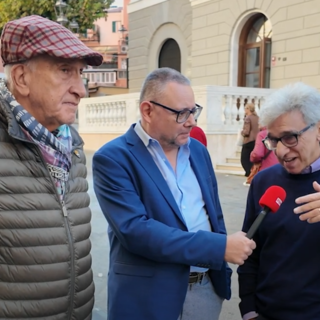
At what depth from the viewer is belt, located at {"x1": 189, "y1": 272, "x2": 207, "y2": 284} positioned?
6.63 ft

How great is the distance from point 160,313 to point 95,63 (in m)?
1.13

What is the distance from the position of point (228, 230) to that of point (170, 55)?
1382 cm

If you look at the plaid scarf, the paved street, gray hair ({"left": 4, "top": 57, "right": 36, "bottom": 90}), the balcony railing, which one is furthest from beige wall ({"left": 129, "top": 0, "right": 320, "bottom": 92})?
the balcony railing

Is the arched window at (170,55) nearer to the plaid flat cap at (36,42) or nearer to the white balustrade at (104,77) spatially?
the plaid flat cap at (36,42)

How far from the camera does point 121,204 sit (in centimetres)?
176

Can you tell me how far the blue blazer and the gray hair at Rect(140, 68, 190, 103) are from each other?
24 cm

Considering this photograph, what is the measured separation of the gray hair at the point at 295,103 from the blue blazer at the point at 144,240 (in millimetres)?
585

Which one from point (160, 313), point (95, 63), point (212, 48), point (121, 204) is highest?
point (212, 48)

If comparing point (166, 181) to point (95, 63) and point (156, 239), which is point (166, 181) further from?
point (95, 63)

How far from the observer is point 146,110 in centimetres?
198

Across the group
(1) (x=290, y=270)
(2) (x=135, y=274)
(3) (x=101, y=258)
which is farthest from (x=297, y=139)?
(3) (x=101, y=258)

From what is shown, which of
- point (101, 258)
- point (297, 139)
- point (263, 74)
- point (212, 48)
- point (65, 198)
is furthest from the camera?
point (212, 48)

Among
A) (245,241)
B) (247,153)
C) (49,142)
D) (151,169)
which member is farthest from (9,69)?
(247,153)

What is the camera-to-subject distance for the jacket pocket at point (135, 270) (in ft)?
5.97
